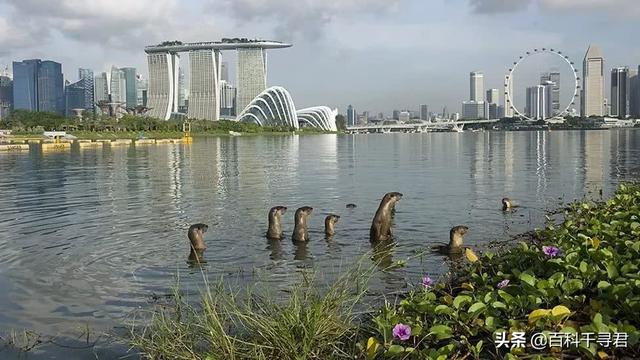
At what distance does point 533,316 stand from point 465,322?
20.5 inches

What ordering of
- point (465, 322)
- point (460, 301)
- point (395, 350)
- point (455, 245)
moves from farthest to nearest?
point (455, 245) < point (460, 301) < point (465, 322) < point (395, 350)

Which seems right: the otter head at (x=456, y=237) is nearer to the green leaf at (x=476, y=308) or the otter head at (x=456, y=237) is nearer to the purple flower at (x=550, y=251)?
the purple flower at (x=550, y=251)

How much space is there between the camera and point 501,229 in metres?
14.3

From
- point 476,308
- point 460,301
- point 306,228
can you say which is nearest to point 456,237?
point 306,228

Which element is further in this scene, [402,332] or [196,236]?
[196,236]

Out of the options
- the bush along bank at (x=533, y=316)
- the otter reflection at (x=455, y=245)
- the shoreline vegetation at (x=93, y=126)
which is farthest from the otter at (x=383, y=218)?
the shoreline vegetation at (x=93, y=126)

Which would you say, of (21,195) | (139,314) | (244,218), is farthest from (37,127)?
(139,314)

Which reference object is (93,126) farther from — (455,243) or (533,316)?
(533,316)

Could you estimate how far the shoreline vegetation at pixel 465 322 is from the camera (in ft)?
13.7

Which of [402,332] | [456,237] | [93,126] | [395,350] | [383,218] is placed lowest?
[456,237]

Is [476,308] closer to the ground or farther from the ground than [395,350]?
farther from the ground

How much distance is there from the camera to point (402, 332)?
436cm

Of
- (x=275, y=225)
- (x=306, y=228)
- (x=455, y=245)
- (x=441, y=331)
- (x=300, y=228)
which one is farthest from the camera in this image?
(x=275, y=225)

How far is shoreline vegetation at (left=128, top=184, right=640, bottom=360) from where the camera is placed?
4180mm
